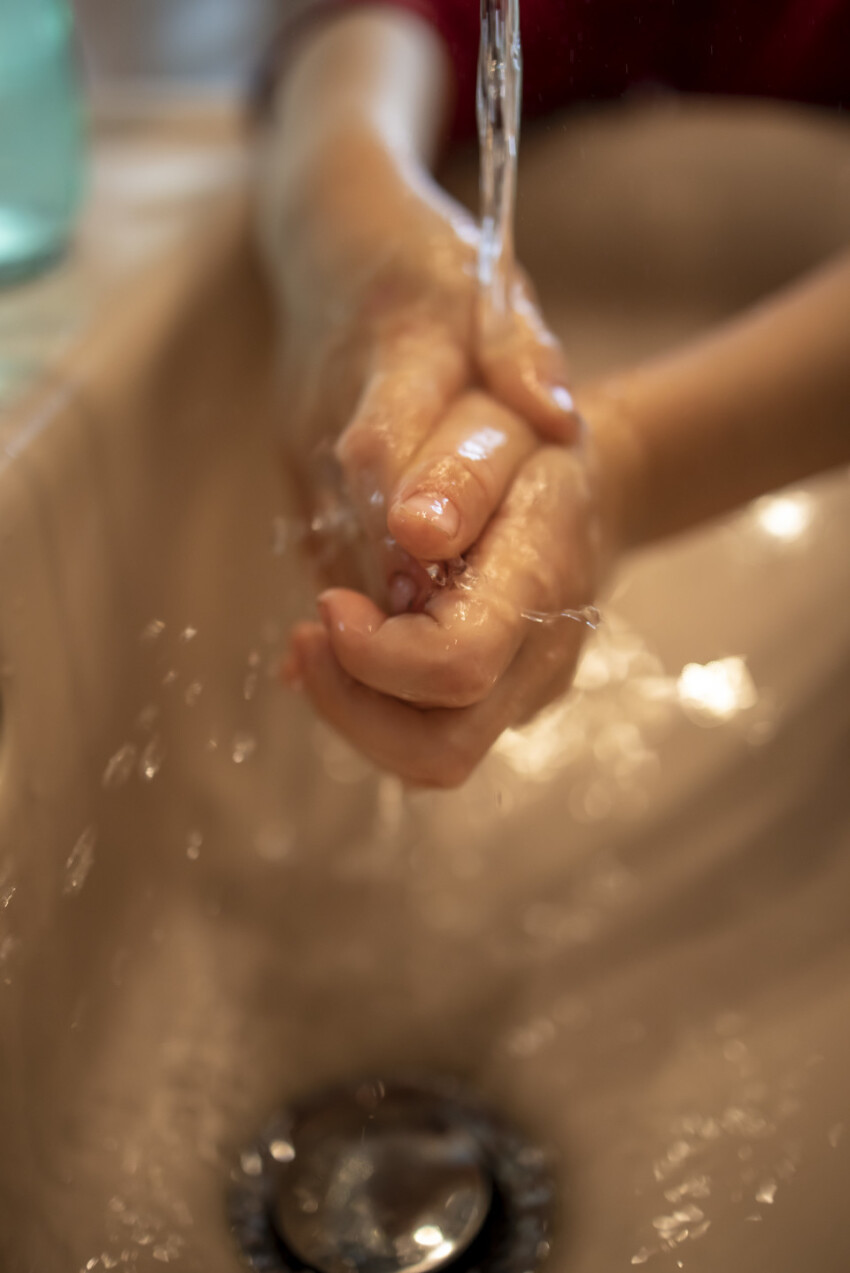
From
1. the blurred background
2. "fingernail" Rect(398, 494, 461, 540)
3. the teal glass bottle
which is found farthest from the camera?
the blurred background

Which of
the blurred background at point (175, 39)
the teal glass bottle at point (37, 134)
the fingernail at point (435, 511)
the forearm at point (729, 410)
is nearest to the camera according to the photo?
the fingernail at point (435, 511)

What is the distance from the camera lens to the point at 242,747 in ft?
1.48

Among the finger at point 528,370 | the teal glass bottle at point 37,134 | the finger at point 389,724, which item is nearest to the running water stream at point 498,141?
the finger at point 528,370

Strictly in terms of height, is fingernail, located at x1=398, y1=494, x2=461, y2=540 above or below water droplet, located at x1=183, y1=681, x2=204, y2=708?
above

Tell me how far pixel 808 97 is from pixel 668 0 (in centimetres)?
14

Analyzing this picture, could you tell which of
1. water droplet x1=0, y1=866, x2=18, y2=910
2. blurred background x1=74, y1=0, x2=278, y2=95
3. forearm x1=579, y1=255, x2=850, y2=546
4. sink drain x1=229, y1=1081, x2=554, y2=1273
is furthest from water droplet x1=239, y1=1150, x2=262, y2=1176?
blurred background x1=74, y1=0, x2=278, y2=95

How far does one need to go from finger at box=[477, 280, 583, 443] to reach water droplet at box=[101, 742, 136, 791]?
0.17 metres

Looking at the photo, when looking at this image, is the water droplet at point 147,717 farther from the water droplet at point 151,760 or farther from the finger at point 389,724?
the finger at point 389,724

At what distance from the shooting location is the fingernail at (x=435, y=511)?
10.6 inches

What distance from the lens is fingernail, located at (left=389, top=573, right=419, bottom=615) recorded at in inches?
11.8

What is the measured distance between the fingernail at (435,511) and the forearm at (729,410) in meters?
0.11

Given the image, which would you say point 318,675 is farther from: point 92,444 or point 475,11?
point 475,11

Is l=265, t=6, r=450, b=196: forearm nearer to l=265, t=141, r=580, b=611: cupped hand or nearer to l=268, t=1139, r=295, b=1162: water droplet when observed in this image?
l=265, t=141, r=580, b=611: cupped hand

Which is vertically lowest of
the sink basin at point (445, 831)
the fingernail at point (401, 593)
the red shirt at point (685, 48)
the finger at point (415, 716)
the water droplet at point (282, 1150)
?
the water droplet at point (282, 1150)
